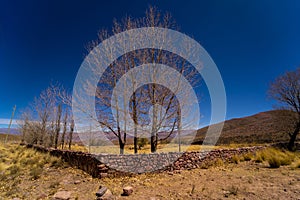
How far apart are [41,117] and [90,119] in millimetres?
15694

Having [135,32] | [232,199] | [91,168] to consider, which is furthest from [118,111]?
[232,199]

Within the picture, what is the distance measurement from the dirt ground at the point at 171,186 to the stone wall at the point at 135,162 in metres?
0.29

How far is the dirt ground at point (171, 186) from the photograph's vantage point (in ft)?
15.5

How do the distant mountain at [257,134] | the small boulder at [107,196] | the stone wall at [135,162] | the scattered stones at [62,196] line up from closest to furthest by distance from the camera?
the small boulder at [107,196] → the scattered stones at [62,196] → the stone wall at [135,162] → the distant mountain at [257,134]

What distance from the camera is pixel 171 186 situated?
5586 mm

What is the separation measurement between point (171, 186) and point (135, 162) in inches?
71.9

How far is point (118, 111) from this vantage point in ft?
27.0

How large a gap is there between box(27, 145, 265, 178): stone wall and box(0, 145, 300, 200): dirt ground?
0.29 metres

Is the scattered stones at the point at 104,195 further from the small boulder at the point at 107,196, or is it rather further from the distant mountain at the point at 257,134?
the distant mountain at the point at 257,134

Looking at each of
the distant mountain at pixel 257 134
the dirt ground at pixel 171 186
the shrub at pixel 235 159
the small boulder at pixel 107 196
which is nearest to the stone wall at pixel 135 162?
the dirt ground at pixel 171 186

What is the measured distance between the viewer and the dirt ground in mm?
4711

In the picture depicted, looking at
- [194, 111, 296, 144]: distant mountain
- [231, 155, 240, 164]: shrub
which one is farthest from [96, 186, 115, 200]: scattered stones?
[194, 111, 296, 144]: distant mountain

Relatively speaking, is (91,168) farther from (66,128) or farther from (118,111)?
(66,128)

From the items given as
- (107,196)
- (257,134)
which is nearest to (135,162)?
(107,196)
